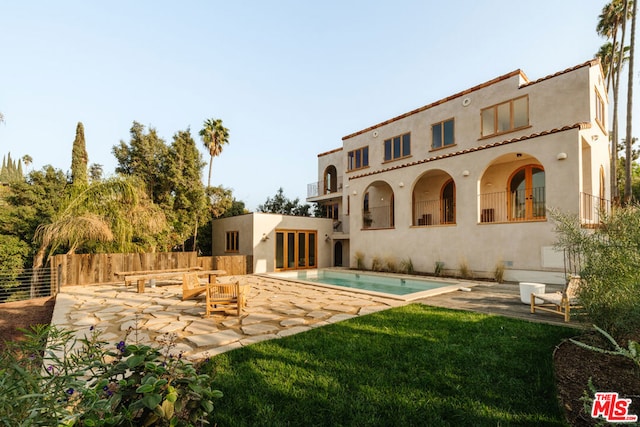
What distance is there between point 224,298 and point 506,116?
15215 mm

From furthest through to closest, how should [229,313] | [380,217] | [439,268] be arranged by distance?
[380,217], [439,268], [229,313]

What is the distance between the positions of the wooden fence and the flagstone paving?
1958 millimetres

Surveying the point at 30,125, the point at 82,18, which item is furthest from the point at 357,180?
the point at 30,125

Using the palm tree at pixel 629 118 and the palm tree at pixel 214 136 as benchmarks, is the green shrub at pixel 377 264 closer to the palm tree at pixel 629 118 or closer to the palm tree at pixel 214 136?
the palm tree at pixel 629 118

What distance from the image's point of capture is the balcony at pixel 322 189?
74.4ft

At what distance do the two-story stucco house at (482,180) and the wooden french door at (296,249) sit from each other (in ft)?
0.24

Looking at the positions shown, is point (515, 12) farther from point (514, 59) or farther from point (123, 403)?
point (123, 403)

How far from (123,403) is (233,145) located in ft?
81.0

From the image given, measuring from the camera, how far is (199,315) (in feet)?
21.2

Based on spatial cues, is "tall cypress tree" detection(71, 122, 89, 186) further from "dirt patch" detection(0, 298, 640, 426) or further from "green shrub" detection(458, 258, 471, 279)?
"green shrub" detection(458, 258, 471, 279)

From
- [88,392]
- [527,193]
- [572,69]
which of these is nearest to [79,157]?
[88,392]

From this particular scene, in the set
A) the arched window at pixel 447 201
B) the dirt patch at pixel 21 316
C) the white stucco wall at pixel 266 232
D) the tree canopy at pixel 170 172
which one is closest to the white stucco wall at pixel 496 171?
the arched window at pixel 447 201

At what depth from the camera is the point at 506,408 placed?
2740 millimetres

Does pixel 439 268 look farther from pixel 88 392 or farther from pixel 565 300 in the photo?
pixel 88 392
